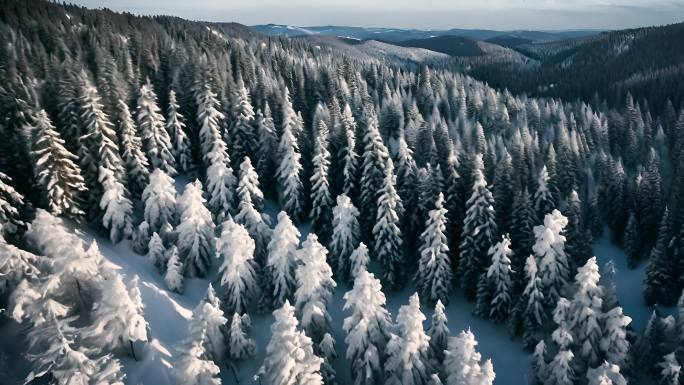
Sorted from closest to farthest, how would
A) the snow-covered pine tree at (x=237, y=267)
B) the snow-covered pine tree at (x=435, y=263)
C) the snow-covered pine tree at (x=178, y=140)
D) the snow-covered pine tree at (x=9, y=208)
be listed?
the snow-covered pine tree at (x=9, y=208) → the snow-covered pine tree at (x=237, y=267) → the snow-covered pine tree at (x=435, y=263) → the snow-covered pine tree at (x=178, y=140)

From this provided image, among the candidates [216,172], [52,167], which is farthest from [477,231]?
[52,167]

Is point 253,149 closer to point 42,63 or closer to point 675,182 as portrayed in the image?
point 42,63

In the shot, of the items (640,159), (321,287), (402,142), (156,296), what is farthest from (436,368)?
(640,159)

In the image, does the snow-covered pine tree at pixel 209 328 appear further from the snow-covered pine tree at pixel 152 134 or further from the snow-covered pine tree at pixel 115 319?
the snow-covered pine tree at pixel 152 134

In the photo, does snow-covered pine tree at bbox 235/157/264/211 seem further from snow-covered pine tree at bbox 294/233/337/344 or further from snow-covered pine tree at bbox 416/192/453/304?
snow-covered pine tree at bbox 416/192/453/304

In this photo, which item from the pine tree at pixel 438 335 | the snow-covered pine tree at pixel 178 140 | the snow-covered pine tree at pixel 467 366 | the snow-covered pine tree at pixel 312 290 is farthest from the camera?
the snow-covered pine tree at pixel 178 140

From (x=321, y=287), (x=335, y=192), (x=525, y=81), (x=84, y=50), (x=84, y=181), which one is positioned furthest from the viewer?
(x=525, y=81)

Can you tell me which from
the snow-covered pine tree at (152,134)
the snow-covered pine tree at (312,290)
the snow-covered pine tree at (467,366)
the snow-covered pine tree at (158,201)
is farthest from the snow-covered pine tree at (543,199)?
the snow-covered pine tree at (152,134)

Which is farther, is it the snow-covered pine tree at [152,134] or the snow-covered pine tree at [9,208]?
the snow-covered pine tree at [152,134]
